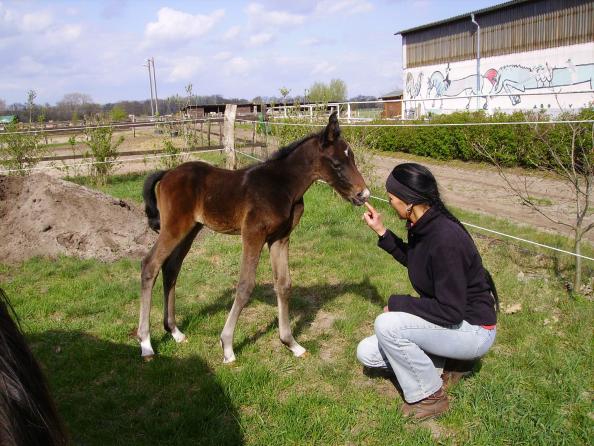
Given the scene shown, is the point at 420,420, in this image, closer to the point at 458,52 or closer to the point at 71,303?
the point at 71,303

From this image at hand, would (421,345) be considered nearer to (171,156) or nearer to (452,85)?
(171,156)

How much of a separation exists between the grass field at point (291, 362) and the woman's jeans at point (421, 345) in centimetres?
25

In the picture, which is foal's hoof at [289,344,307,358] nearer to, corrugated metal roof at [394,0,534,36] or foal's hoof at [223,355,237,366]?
foal's hoof at [223,355,237,366]

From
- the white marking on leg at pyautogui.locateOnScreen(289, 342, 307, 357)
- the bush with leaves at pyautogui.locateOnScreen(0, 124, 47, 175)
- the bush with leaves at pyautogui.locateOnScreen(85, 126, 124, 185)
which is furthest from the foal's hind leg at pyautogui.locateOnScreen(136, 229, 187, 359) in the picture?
the bush with leaves at pyautogui.locateOnScreen(85, 126, 124, 185)

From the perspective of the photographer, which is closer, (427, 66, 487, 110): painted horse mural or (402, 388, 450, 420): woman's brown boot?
(402, 388, 450, 420): woman's brown boot

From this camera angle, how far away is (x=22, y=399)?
124 centimetres

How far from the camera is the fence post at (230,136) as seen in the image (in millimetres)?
11352

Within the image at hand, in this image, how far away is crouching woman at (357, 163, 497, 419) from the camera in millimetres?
2896

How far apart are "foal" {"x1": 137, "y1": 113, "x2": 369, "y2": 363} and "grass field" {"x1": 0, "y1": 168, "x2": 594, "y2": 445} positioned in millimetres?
328

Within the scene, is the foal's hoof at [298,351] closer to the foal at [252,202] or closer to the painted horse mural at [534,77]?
the foal at [252,202]

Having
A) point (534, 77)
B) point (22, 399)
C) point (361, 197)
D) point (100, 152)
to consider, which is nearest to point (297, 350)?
point (361, 197)

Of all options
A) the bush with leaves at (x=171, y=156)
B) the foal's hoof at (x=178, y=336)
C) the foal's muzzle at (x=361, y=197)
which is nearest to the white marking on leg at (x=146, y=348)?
the foal's hoof at (x=178, y=336)

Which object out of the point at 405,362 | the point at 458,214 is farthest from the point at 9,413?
the point at 458,214

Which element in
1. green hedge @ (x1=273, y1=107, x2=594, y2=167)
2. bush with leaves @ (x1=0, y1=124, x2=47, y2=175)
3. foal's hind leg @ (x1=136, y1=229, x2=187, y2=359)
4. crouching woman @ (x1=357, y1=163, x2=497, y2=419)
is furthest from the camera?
bush with leaves @ (x1=0, y1=124, x2=47, y2=175)
